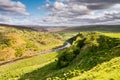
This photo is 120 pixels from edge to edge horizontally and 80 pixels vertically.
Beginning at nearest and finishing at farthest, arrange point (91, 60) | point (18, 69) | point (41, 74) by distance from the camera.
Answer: point (91, 60), point (41, 74), point (18, 69)

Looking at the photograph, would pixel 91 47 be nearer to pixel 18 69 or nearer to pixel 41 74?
pixel 41 74

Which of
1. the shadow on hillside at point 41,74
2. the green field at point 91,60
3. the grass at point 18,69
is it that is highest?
the green field at point 91,60

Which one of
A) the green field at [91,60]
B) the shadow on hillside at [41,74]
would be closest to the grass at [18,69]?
the shadow on hillside at [41,74]

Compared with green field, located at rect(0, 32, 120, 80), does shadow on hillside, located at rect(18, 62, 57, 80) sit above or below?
below

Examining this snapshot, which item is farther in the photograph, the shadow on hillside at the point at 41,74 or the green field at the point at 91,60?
the shadow on hillside at the point at 41,74

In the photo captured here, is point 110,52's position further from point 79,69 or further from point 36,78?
point 36,78

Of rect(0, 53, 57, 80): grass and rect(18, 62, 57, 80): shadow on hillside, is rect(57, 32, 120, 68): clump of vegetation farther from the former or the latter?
rect(0, 53, 57, 80): grass

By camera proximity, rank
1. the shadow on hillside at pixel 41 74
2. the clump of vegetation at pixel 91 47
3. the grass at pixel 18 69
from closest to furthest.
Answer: the clump of vegetation at pixel 91 47 < the shadow on hillside at pixel 41 74 < the grass at pixel 18 69

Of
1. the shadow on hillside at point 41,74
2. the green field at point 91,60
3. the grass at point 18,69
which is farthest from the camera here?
the grass at point 18,69

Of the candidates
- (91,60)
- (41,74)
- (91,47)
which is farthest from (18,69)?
(91,60)

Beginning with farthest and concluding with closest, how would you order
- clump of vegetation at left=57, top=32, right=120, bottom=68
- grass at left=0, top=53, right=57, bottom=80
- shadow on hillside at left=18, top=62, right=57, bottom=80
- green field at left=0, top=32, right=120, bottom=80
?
grass at left=0, top=53, right=57, bottom=80 → shadow on hillside at left=18, top=62, right=57, bottom=80 → clump of vegetation at left=57, top=32, right=120, bottom=68 → green field at left=0, top=32, right=120, bottom=80

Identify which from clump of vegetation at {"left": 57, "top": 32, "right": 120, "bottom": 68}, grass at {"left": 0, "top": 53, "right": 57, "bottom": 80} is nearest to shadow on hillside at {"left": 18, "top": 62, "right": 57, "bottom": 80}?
clump of vegetation at {"left": 57, "top": 32, "right": 120, "bottom": 68}

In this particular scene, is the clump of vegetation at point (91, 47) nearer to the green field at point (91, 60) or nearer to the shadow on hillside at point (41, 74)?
the green field at point (91, 60)

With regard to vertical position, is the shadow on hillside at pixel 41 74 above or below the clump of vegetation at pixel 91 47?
below
